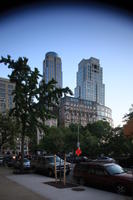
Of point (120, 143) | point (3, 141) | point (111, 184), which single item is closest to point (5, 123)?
point (3, 141)

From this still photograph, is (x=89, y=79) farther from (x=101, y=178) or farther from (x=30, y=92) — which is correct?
(x=101, y=178)

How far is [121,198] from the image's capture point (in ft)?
32.1

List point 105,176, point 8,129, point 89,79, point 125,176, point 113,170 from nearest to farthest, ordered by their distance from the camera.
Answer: point 125,176 < point 105,176 < point 113,170 < point 8,129 < point 89,79

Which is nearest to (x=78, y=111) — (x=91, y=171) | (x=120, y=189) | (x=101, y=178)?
(x=91, y=171)

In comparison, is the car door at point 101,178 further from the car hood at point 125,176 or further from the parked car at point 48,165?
the parked car at point 48,165

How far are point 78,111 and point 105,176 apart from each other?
13415 cm

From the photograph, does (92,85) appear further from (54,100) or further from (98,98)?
(54,100)

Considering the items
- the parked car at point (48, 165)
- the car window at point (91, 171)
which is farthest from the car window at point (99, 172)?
the parked car at point (48, 165)

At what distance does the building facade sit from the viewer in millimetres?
140875

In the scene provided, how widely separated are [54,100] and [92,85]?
6848 inches

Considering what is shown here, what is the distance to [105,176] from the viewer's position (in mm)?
11883

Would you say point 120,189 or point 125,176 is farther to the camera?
point 125,176

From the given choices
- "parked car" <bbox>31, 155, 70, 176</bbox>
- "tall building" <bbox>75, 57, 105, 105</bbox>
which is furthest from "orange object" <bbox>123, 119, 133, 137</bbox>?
"tall building" <bbox>75, 57, 105, 105</bbox>

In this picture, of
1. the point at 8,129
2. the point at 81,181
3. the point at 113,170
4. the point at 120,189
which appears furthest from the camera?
the point at 8,129
